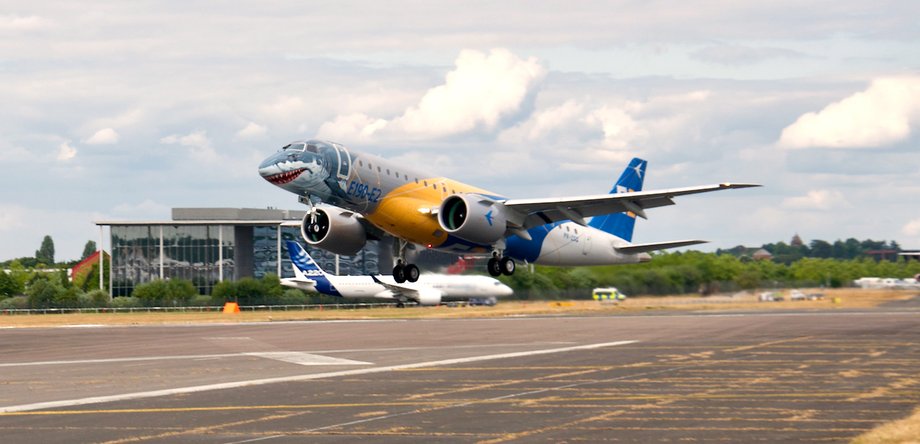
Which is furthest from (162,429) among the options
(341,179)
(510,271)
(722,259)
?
(722,259)

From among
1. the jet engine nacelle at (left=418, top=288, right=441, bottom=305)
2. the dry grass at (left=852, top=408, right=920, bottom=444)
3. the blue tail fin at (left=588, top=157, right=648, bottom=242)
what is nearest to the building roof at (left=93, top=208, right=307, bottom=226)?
the jet engine nacelle at (left=418, top=288, right=441, bottom=305)

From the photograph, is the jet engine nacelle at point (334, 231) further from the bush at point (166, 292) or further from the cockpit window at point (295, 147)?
the bush at point (166, 292)

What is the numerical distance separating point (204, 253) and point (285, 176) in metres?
80.3

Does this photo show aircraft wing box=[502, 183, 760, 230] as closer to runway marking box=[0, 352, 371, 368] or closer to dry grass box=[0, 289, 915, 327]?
runway marking box=[0, 352, 371, 368]

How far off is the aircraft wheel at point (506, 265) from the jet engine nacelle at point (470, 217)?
3.10 metres

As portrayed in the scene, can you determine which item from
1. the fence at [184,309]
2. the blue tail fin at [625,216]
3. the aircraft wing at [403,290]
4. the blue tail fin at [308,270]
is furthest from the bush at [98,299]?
the blue tail fin at [625,216]

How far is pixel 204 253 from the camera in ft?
380

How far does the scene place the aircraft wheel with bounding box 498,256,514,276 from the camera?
46.7 meters

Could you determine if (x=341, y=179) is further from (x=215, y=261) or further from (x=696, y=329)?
(x=215, y=261)

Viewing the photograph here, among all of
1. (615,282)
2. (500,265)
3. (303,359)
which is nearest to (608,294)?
(615,282)

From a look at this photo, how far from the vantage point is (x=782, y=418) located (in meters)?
22.1

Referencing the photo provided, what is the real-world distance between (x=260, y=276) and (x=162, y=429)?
97.1 m

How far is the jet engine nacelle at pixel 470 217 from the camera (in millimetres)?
42344

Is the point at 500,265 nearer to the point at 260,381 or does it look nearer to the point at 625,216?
the point at 625,216
